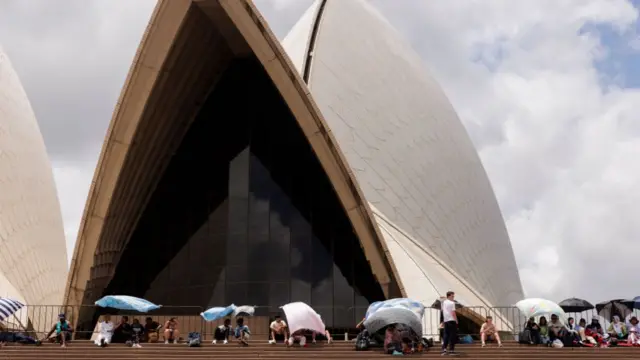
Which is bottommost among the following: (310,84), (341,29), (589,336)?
(589,336)

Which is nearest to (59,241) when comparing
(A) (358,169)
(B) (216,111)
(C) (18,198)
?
(C) (18,198)

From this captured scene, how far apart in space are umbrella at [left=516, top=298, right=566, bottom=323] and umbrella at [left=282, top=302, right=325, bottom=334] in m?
3.95

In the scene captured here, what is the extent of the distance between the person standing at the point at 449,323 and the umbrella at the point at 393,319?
58 centimetres

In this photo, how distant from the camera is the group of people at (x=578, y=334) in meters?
14.8

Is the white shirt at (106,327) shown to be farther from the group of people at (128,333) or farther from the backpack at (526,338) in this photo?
the backpack at (526,338)

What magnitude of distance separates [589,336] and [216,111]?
11.2m

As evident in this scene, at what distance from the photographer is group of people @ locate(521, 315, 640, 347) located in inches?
582

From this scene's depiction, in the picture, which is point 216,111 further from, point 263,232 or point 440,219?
point 440,219

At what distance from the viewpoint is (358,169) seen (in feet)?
75.1

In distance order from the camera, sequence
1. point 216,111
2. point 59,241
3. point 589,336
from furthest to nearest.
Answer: point 59,241 < point 216,111 < point 589,336

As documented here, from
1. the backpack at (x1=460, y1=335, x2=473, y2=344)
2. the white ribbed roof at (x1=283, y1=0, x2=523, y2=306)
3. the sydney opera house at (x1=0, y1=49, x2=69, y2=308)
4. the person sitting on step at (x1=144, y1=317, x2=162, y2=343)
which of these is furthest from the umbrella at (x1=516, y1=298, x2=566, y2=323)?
the sydney opera house at (x1=0, y1=49, x2=69, y2=308)

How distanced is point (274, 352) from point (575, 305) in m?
6.93

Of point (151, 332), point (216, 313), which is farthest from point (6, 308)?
point (216, 313)

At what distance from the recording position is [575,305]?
17250 millimetres
